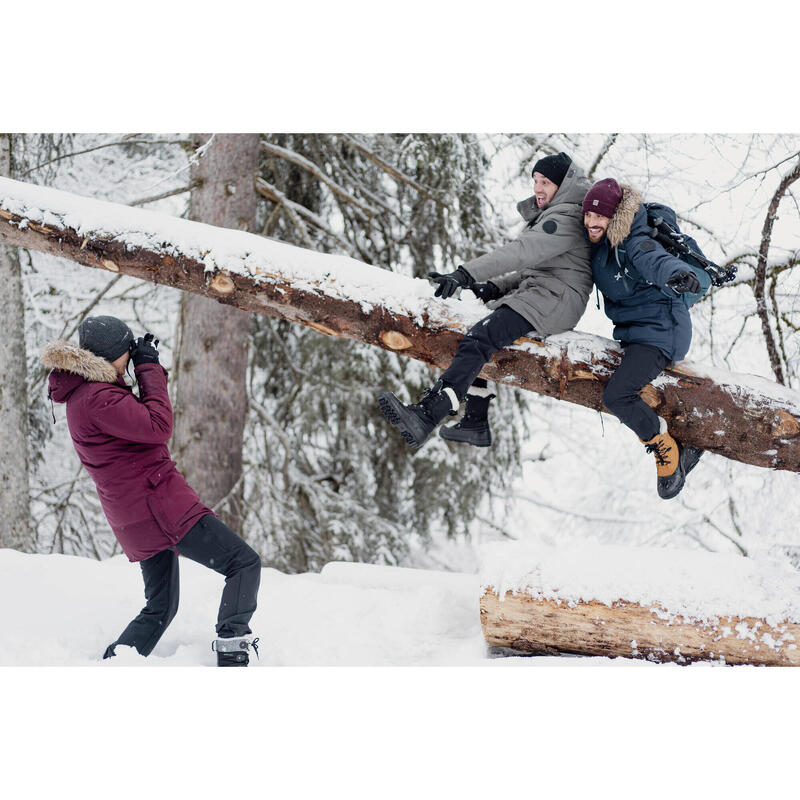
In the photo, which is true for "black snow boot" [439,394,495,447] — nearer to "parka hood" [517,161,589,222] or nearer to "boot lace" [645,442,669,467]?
"boot lace" [645,442,669,467]

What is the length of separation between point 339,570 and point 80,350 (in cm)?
229

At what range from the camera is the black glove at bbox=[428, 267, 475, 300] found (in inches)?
128

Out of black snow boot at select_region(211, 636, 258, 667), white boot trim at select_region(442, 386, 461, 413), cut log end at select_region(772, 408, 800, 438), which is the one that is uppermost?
white boot trim at select_region(442, 386, 461, 413)

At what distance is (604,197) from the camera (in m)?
3.26

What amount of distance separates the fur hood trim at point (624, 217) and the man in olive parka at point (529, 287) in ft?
0.56

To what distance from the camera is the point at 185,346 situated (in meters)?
6.16

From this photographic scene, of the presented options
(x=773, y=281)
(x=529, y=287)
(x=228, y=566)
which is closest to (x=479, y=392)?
(x=529, y=287)

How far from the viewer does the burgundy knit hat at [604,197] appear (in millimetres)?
3258

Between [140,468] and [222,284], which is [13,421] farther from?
[140,468]

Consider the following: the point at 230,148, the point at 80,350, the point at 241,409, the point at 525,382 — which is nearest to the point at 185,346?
the point at 241,409

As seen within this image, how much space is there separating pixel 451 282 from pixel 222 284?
4.05 feet

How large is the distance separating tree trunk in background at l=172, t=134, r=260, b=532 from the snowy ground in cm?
176

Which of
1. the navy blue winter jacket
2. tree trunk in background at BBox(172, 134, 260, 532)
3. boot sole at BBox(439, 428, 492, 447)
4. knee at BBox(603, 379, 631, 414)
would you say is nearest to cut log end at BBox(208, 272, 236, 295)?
boot sole at BBox(439, 428, 492, 447)

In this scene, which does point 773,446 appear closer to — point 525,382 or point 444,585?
point 525,382
